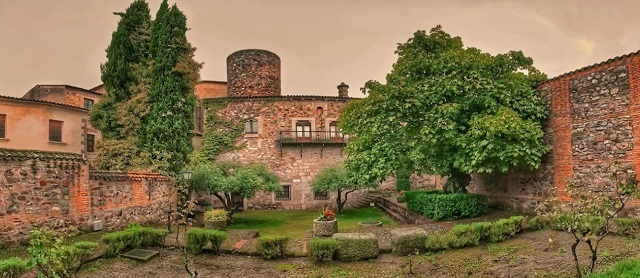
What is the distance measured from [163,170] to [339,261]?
40.2 feet

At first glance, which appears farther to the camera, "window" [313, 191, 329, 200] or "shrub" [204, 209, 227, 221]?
"window" [313, 191, 329, 200]

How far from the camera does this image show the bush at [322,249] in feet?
32.0

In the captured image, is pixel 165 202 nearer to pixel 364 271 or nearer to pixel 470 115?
pixel 364 271

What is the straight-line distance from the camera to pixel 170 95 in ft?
62.6

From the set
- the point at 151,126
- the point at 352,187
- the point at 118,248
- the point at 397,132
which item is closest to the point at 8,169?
the point at 118,248

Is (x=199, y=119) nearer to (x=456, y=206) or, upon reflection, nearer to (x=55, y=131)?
(x=55, y=131)

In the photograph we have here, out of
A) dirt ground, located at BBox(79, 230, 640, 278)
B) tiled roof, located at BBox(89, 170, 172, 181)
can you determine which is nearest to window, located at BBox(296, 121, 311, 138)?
tiled roof, located at BBox(89, 170, 172, 181)

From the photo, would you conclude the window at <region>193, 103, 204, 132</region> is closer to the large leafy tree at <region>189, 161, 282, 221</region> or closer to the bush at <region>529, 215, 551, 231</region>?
the large leafy tree at <region>189, 161, 282, 221</region>

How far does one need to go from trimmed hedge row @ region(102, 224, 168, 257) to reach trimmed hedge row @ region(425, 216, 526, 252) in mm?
8129

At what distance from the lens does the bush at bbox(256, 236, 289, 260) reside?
10.3 m

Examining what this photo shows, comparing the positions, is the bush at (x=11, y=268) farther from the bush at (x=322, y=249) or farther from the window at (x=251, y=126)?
the window at (x=251, y=126)

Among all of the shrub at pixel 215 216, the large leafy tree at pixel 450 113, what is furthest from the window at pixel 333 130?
the shrub at pixel 215 216

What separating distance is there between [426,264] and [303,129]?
19.0 m

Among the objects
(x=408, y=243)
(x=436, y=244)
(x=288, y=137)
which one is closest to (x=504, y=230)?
(x=436, y=244)
